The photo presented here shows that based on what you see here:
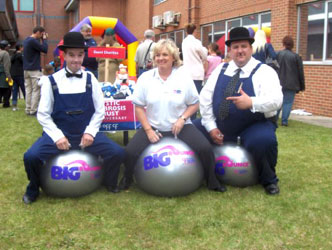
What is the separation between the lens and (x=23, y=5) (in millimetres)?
32062

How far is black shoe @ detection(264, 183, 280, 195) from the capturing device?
4.00 m

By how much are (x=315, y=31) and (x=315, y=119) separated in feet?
7.86

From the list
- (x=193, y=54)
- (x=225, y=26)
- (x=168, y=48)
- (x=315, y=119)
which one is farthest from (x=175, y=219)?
(x=225, y=26)

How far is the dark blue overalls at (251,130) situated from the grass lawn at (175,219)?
0.28 metres

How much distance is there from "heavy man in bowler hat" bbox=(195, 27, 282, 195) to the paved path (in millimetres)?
4855

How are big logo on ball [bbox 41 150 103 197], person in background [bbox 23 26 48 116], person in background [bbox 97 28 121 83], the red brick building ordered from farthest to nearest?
1. the red brick building
2. person in background [bbox 23 26 48 116]
3. person in background [bbox 97 28 121 83]
4. big logo on ball [bbox 41 150 103 197]

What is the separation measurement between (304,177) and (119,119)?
2.34 meters

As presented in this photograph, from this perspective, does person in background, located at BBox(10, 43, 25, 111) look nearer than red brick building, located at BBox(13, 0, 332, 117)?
No

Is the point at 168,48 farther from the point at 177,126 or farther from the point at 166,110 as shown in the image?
the point at 177,126

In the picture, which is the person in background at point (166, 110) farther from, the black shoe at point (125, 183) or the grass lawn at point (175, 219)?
the grass lawn at point (175, 219)

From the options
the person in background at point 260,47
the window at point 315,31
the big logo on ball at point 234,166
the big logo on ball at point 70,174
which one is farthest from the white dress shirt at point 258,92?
the window at point 315,31

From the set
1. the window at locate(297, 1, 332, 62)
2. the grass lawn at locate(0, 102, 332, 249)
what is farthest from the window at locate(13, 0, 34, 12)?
the grass lawn at locate(0, 102, 332, 249)

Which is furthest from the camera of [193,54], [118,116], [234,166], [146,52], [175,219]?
[146,52]

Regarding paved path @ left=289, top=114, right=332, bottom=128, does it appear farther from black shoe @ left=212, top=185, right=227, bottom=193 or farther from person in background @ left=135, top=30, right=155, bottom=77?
black shoe @ left=212, top=185, right=227, bottom=193
